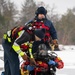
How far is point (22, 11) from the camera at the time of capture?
175 feet

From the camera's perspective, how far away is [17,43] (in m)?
4.60

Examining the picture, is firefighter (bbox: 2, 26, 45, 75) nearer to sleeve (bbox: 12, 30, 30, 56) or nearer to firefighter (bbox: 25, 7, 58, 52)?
sleeve (bbox: 12, 30, 30, 56)

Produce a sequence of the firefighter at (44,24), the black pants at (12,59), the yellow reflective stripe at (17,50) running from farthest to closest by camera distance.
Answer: the firefighter at (44,24)
the black pants at (12,59)
the yellow reflective stripe at (17,50)

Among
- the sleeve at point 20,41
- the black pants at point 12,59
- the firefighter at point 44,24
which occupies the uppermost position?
the firefighter at point 44,24

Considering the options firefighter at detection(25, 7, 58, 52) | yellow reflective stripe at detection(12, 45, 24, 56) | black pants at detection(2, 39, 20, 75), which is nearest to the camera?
yellow reflective stripe at detection(12, 45, 24, 56)

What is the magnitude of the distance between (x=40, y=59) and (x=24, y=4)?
165 ft

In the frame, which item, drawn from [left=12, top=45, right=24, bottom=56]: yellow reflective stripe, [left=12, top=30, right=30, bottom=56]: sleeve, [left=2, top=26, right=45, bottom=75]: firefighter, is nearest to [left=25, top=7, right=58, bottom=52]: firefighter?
[left=2, top=26, right=45, bottom=75]: firefighter

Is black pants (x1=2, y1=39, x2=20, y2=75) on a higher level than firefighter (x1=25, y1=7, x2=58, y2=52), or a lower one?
lower

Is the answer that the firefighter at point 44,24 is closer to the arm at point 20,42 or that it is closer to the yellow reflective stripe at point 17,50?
the arm at point 20,42

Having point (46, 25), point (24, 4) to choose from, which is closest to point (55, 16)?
point (24, 4)

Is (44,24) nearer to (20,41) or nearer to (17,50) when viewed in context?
(20,41)

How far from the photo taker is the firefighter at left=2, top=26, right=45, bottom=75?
4570mm

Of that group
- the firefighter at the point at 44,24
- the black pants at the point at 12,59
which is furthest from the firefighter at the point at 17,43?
the firefighter at the point at 44,24

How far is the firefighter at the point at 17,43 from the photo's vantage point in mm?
4570
